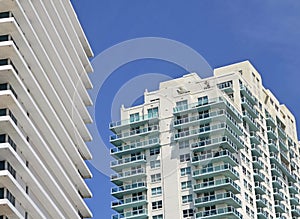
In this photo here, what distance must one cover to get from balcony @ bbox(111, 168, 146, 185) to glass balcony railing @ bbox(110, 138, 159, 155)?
3932 millimetres

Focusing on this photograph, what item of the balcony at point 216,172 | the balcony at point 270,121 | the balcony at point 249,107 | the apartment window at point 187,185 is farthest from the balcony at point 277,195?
the apartment window at point 187,185

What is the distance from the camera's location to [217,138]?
136625mm

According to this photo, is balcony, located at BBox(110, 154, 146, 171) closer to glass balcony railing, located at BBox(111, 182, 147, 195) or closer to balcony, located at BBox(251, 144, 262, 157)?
glass balcony railing, located at BBox(111, 182, 147, 195)

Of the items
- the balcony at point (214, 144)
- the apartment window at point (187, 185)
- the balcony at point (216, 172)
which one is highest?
the balcony at point (214, 144)

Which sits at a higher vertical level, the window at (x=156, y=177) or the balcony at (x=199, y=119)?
the balcony at (x=199, y=119)

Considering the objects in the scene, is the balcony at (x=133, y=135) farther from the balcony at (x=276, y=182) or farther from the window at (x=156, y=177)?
the balcony at (x=276, y=182)

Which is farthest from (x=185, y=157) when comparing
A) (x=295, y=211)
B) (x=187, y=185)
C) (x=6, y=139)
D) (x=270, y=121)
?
(x=6, y=139)

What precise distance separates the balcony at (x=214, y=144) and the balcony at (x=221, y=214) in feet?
35.4

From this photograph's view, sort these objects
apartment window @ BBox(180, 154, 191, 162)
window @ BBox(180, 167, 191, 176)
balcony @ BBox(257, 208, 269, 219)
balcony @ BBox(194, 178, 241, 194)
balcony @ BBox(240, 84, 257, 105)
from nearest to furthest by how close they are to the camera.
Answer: balcony @ BBox(194, 178, 241, 194) < window @ BBox(180, 167, 191, 176) < apartment window @ BBox(180, 154, 191, 162) < balcony @ BBox(257, 208, 269, 219) < balcony @ BBox(240, 84, 257, 105)

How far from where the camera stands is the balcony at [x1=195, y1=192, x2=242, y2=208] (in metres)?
131

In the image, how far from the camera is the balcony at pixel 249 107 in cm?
14662

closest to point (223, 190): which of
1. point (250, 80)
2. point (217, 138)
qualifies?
point (217, 138)

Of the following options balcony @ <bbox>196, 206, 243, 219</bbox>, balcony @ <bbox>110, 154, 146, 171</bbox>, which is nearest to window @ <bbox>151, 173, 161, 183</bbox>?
balcony @ <bbox>110, 154, 146, 171</bbox>

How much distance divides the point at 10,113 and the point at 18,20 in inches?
411
